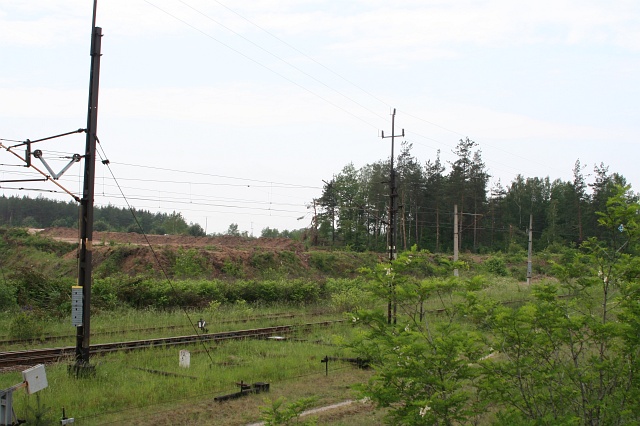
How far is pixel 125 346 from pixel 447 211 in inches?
2450

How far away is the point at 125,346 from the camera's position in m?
17.5

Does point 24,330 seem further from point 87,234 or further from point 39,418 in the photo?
point 39,418

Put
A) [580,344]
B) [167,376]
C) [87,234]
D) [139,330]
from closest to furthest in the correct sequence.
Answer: [580,344] < [87,234] < [167,376] < [139,330]

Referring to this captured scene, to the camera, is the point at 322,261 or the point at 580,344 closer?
the point at 580,344

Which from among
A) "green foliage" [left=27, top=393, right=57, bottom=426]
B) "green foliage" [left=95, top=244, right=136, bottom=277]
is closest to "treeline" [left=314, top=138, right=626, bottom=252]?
"green foliage" [left=95, top=244, right=136, bottom=277]

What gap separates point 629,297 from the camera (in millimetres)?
6957

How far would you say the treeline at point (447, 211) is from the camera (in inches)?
2803

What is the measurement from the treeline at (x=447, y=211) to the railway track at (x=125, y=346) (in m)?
44.7

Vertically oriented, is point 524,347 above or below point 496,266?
above

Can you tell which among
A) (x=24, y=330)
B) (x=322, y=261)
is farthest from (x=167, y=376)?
(x=322, y=261)

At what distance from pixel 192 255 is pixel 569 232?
5027 cm

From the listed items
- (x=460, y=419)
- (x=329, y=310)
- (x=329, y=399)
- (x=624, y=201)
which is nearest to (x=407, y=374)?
(x=460, y=419)

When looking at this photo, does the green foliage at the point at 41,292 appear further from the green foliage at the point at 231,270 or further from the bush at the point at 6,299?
the green foliage at the point at 231,270

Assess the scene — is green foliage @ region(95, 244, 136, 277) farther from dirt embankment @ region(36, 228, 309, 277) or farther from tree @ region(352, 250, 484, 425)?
tree @ region(352, 250, 484, 425)
